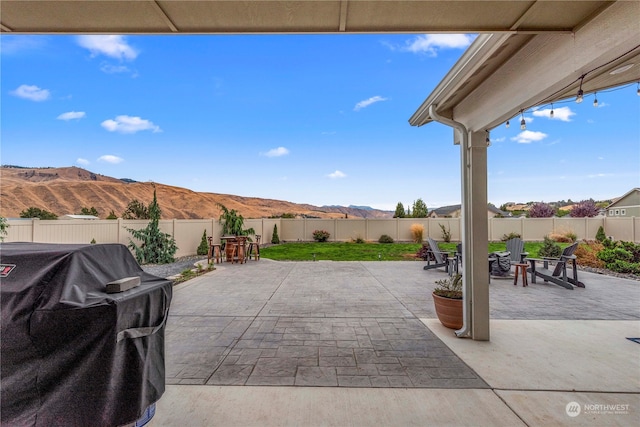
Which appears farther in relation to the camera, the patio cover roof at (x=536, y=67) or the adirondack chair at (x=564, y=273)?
the adirondack chair at (x=564, y=273)

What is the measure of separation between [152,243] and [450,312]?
30.9ft

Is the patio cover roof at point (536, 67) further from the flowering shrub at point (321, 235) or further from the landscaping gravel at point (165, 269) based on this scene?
the flowering shrub at point (321, 235)

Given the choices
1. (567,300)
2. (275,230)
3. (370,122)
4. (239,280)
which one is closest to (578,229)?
(370,122)

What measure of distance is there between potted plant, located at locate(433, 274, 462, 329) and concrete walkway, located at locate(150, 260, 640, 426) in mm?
144

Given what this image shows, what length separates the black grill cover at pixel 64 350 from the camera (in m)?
1.37

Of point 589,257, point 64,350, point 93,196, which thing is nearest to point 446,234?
point 589,257

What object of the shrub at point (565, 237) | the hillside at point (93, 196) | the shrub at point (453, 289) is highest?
the hillside at point (93, 196)

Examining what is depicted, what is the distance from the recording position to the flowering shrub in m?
16.7

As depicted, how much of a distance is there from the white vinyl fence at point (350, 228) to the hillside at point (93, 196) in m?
20.1

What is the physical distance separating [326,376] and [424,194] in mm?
19670

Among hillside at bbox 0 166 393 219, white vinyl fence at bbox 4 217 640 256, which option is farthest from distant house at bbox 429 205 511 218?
hillside at bbox 0 166 393 219

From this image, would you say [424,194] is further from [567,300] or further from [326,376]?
[326,376]

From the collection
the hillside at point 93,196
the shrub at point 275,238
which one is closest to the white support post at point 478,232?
the shrub at point 275,238

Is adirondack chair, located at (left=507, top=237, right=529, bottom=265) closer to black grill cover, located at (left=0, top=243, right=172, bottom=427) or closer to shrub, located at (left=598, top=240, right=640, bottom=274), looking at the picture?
shrub, located at (left=598, top=240, right=640, bottom=274)
